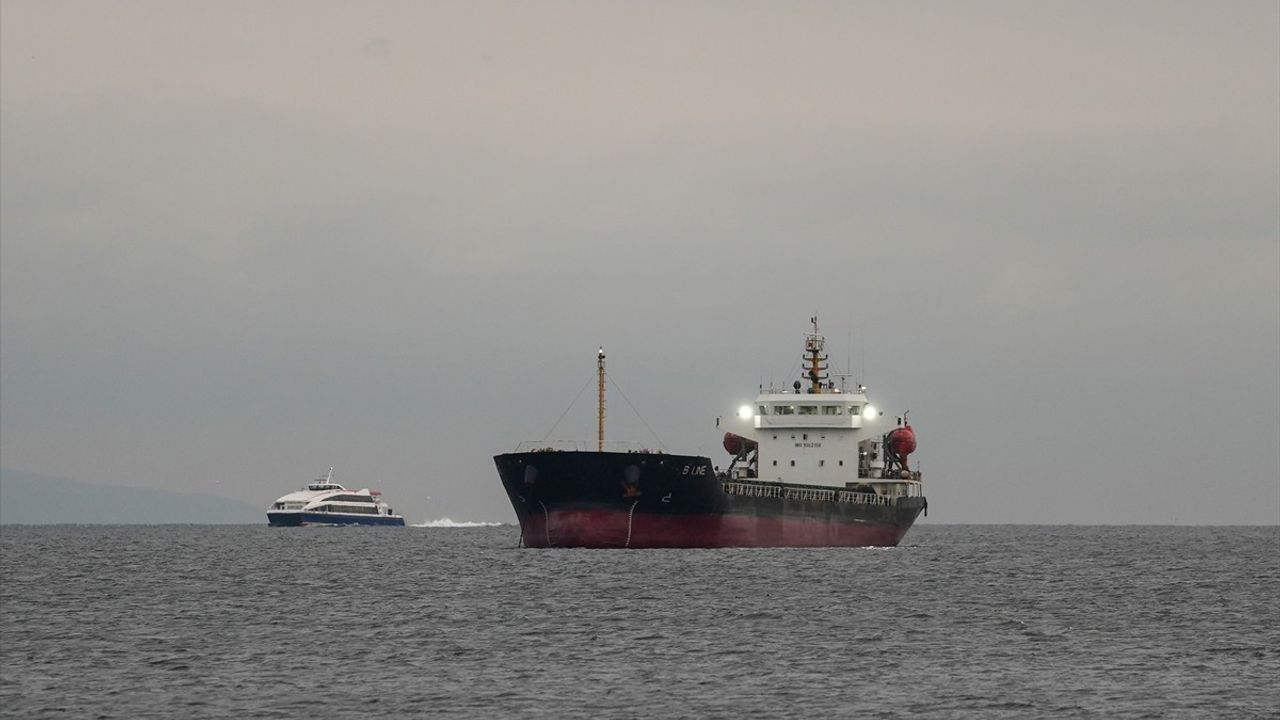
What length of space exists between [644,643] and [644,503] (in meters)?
33.6

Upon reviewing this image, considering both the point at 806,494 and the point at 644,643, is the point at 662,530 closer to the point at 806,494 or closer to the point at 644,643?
the point at 806,494

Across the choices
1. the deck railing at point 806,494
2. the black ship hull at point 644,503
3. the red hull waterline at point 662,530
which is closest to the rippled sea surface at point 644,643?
the red hull waterline at point 662,530

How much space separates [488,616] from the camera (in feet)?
171

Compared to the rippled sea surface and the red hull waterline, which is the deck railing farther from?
the rippled sea surface

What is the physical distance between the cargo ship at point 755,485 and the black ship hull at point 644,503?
2.0 inches

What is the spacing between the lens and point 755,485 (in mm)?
86188

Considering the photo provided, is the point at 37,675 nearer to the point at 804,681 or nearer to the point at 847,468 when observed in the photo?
the point at 804,681

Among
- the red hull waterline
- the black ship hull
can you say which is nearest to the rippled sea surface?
the red hull waterline

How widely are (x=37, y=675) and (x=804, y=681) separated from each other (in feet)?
58.7

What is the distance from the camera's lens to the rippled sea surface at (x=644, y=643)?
34438 mm

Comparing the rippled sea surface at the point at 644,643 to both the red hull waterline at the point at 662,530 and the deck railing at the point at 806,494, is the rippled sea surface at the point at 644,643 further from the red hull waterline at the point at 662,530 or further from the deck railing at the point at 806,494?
the deck railing at the point at 806,494

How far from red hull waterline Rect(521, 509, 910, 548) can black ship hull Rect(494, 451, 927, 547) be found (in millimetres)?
49

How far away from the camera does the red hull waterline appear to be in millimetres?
78625

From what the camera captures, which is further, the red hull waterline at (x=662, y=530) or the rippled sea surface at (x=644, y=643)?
the red hull waterline at (x=662, y=530)
